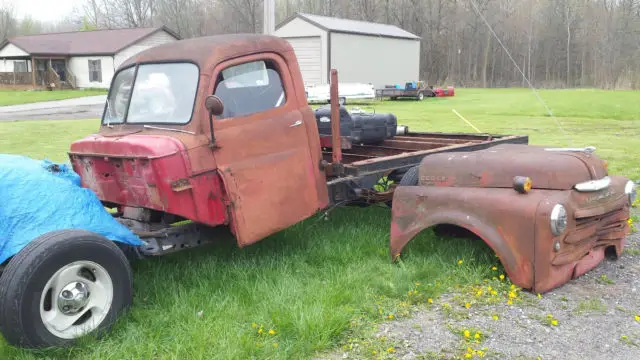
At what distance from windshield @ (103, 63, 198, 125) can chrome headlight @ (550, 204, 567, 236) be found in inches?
109

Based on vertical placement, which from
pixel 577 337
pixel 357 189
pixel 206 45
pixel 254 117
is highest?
pixel 206 45

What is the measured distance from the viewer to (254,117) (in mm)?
4688

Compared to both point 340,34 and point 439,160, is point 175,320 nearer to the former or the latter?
point 439,160

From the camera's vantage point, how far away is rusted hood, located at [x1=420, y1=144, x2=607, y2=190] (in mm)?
4328

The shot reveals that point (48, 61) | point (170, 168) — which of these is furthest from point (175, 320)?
point (48, 61)

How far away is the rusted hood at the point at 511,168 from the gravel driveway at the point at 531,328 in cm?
84

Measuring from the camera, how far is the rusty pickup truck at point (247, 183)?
3.70 metres

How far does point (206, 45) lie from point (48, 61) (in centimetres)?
4440

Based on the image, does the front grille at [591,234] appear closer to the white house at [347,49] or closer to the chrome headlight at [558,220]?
the chrome headlight at [558,220]

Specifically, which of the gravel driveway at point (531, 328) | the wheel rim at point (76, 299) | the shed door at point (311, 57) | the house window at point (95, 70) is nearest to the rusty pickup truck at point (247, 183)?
the wheel rim at point (76, 299)

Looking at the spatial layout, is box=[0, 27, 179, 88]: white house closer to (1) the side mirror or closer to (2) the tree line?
(2) the tree line

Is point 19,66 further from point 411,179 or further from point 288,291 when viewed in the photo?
point 288,291

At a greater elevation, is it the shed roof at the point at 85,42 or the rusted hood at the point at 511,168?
the shed roof at the point at 85,42

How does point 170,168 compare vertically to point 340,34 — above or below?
below
